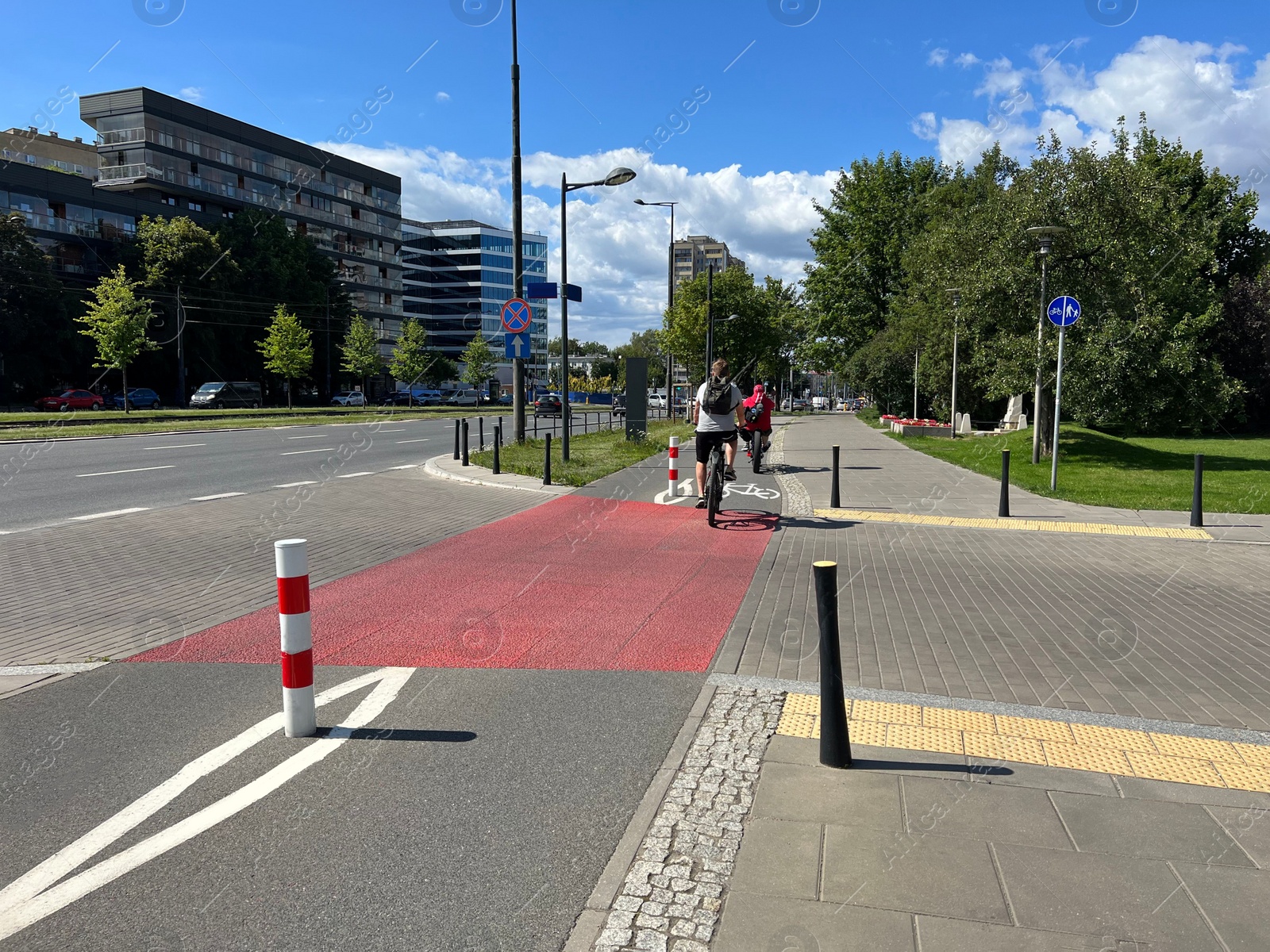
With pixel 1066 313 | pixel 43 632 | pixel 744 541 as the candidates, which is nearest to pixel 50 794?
pixel 43 632

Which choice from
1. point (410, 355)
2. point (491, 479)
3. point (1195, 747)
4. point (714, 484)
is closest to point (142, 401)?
point (410, 355)

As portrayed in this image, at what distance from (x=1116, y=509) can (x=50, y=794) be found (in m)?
13.1

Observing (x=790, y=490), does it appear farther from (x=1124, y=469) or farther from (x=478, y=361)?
(x=478, y=361)

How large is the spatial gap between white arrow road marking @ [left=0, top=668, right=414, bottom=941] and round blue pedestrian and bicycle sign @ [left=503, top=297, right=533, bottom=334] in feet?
38.6

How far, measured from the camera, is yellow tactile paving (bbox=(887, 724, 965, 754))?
4.01 metres

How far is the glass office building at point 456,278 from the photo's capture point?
124250 millimetres

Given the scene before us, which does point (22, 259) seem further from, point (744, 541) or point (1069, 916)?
point (1069, 916)

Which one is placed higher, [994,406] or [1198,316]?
[1198,316]

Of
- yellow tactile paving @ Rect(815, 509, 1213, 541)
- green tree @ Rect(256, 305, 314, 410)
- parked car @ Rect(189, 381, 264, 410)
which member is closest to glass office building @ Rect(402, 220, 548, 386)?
green tree @ Rect(256, 305, 314, 410)

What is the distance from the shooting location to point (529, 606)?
668 centimetres

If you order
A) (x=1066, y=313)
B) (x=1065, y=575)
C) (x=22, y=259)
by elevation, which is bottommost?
(x=1065, y=575)

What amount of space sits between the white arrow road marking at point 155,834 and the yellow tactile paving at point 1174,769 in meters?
3.62

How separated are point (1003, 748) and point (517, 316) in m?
13.0

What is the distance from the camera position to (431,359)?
7606 cm
